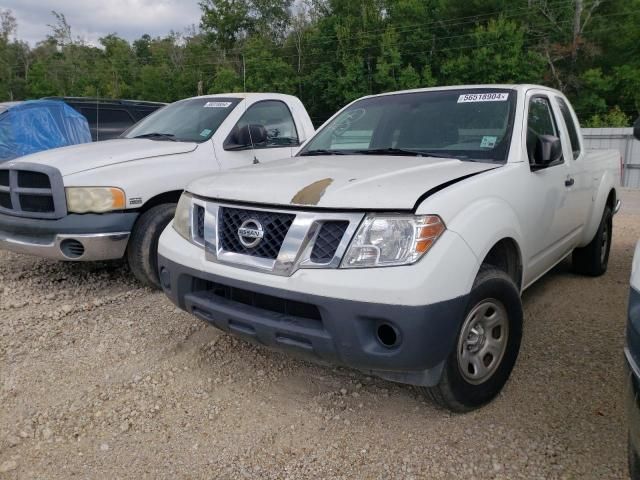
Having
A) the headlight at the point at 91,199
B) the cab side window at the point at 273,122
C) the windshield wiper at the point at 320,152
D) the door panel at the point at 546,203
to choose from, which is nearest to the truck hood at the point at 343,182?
the windshield wiper at the point at 320,152

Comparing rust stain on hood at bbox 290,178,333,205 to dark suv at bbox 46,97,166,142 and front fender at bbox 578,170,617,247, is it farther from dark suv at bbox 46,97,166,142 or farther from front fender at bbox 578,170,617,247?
dark suv at bbox 46,97,166,142

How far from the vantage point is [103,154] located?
4668 millimetres

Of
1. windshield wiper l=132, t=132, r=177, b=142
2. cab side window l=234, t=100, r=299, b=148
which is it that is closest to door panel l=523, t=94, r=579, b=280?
cab side window l=234, t=100, r=299, b=148

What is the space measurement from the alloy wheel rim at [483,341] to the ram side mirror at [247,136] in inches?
128

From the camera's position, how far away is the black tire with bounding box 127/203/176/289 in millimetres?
4512

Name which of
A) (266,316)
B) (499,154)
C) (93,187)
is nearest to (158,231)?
(93,187)

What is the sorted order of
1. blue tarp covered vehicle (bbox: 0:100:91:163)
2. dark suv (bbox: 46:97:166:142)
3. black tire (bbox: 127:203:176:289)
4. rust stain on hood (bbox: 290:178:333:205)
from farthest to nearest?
dark suv (bbox: 46:97:166:142) < blue tarp covered vehicle (bbox: 0:100:91:163) < black tire (bbox: 127:203:176:289) < rust stain on hood (bbox: 290:178:333:205)

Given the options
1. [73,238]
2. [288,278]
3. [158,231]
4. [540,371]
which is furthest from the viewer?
[158,231]

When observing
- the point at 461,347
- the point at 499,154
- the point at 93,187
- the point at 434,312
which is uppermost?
the point at 499,154

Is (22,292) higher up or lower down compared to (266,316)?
lower down

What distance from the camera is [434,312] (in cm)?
230

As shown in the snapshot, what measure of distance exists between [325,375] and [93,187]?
2453 mm

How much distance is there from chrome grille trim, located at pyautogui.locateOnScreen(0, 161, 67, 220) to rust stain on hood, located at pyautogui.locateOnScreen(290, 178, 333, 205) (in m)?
2.60

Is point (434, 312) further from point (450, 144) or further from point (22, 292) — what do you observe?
point (22, 292)
